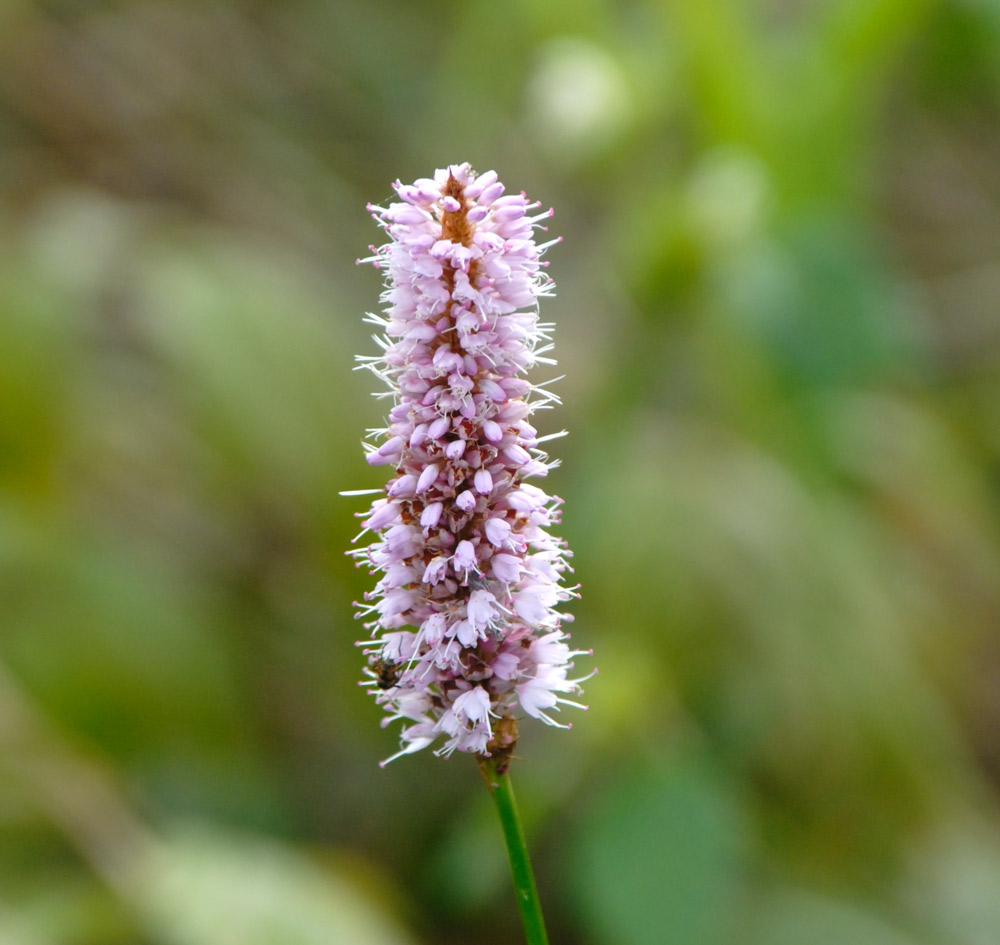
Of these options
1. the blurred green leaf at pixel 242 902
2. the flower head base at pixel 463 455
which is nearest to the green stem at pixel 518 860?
Answer: the flower head base at pixel 463 455

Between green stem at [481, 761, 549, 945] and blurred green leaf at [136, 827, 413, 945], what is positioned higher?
blurred green leaf at [136, 827, 413, 945]

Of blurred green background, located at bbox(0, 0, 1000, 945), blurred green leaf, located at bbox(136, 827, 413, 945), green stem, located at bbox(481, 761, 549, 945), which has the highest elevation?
blurred green background, located at bbox(0, 0, 1000, 945)

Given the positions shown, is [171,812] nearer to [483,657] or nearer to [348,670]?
[348,670]

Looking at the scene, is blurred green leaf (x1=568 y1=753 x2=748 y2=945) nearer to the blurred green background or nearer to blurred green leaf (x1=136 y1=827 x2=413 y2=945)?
the blurred green background

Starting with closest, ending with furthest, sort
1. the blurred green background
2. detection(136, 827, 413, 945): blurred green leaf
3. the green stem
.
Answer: the green stem → detection(136, 827, 413, 945): blurred green leaf → the blurred green background

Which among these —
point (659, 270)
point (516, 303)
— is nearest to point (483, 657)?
point (516, 303)

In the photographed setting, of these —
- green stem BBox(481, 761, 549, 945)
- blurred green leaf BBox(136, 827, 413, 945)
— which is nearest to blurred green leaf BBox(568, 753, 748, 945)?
blurred green leaf BBox(136, 827, 413, 945)

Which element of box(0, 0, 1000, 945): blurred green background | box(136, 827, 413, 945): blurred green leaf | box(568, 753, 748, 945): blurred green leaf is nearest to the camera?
box(136, 827, 413, 945): blurred green leaf
